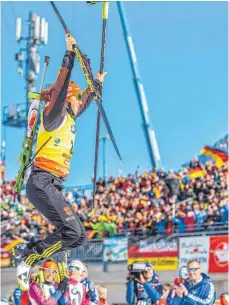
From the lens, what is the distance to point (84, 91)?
702cm

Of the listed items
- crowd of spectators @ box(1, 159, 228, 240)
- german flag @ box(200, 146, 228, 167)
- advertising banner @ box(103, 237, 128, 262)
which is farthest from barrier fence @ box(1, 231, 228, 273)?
german flag @ box(200, 146, 228, 167)

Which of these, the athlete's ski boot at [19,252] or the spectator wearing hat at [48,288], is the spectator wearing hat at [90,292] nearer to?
the spectator wearing hat at [48,288]

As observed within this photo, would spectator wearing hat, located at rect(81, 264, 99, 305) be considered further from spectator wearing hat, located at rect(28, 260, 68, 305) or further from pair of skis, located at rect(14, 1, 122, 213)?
pair of skis, located at rect(14, 1, 122, 213)

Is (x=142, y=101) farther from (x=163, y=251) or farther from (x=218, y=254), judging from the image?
(x=218, y=254)

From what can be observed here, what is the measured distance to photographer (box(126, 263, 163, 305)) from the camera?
31.0 ft

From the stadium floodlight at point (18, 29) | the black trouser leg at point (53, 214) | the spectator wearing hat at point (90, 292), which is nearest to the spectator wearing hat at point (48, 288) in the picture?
the spectator wearing hat at point (90, 292)

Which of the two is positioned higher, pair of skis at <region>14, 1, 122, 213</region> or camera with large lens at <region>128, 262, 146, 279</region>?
pair of skis at <region>14, 1, 122, 213</region>

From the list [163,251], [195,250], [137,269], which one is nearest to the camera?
[137,269]

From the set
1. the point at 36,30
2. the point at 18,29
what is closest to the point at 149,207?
the point at 36,30

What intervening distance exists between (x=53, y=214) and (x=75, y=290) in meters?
2.86

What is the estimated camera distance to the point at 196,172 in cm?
2120

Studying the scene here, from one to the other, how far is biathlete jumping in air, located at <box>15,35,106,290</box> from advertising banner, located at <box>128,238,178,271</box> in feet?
36.4

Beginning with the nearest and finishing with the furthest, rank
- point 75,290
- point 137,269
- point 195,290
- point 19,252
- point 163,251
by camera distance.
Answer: point 19,252 < point 195,290 < point 75,290 < point 137,269 < point 163,251

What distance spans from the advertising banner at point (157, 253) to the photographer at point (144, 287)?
7772mm
